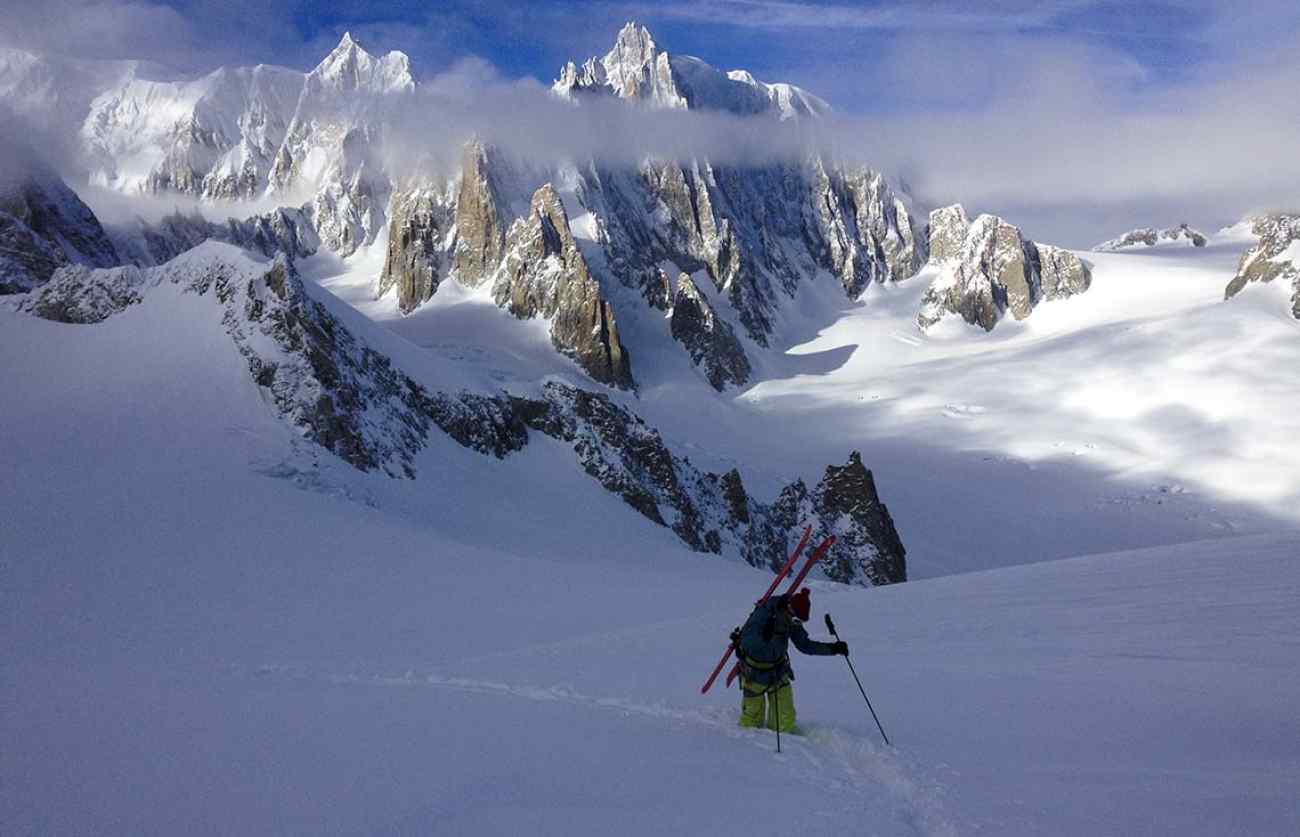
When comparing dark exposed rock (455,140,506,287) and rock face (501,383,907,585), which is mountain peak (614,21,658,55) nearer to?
dark exposed rock (455,140,506,287)

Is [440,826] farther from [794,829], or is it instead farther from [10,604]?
[10,604]

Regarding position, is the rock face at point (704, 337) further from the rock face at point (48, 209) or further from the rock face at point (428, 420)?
the rock face at point (48, 209)

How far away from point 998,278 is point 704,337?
83389 millimetres

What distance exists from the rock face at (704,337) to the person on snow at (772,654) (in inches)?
4389

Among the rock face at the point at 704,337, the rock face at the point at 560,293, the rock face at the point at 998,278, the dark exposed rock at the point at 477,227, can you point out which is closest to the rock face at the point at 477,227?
the dark exposed rock at the point at 477,227

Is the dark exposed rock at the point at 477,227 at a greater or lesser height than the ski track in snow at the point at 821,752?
greater

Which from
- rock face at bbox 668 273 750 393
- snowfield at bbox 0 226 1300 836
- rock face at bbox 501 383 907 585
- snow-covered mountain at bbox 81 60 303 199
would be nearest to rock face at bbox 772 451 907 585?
rock face at bbox 501 383 907 585

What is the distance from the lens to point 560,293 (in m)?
102

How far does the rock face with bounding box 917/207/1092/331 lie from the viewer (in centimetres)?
16650

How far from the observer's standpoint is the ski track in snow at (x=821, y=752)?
18.8 ft

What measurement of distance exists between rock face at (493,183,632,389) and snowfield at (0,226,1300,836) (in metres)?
54.6

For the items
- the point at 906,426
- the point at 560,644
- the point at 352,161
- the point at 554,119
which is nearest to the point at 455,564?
the point at 560,644

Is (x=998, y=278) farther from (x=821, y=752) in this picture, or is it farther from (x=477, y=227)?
(x=821, y=752)

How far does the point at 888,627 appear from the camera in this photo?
14.1 metres
